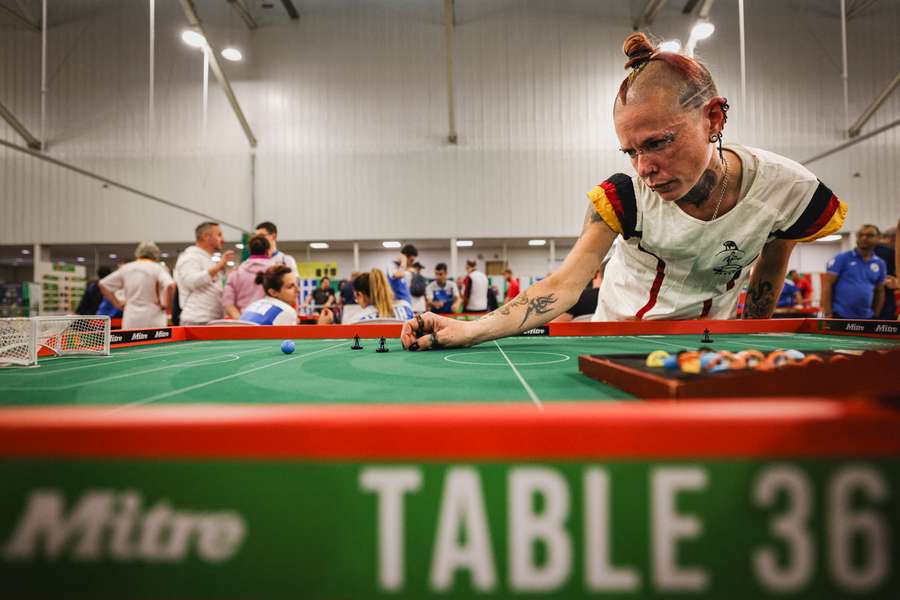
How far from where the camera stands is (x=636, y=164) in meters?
1.61

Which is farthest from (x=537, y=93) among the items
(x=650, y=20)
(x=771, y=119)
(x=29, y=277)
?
(x=29, y=277)

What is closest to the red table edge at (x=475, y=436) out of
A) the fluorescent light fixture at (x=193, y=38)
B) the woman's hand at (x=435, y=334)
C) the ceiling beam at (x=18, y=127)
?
the woman's hand at (x=435, y=334)

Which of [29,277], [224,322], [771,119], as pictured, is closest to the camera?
[224,322]

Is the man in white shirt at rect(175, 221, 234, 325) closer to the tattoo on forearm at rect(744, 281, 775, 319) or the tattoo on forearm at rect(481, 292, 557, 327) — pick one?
the tattoo on forearm at rect(481, 292, 557, 327)

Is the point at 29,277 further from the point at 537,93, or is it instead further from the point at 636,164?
the point at 636,164

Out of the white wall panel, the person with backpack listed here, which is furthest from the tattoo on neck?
the white wall panel

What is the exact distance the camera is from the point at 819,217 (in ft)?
6.09

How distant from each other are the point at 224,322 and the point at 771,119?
12.1m

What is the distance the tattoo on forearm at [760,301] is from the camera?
2.26 meters

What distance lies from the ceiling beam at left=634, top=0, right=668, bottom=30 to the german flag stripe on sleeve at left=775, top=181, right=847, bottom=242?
32.7 ft

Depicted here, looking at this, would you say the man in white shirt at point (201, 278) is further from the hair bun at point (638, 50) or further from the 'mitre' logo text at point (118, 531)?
the 'mitre' logo text at point (118, 531)

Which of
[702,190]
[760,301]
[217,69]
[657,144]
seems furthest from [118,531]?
[217,69]

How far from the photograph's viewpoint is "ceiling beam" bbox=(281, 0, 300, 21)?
10.1m

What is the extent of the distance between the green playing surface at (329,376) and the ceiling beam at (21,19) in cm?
1358
